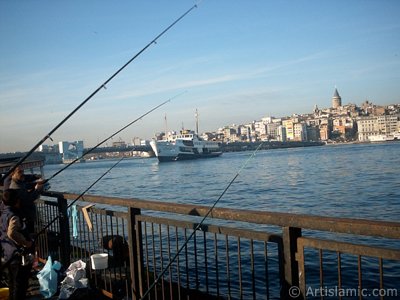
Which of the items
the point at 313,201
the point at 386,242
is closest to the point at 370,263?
the point at 386,242

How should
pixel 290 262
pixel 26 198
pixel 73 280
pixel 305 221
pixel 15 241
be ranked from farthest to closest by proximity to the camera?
pixel 26 198 < pixel 73 280 < pixel 15 241 < pixel 290 262 < pixel 305 221

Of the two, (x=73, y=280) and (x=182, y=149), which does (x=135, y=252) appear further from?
(x=182, y=149)

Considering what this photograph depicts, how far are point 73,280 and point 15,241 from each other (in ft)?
2.68

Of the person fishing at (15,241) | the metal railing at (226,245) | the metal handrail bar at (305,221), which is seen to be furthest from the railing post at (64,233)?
the metal handrail bar at (305,221)

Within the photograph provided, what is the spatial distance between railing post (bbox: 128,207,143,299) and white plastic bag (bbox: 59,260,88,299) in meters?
0.91

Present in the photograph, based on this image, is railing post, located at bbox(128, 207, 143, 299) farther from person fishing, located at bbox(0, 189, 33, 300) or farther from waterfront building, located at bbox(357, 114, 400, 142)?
waterfront building, located at bbox(357, 114, 400, 142)

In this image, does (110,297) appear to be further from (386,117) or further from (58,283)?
(386,117)

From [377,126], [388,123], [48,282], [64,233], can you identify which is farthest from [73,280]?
[377,126]

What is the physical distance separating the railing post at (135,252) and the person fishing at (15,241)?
3.75 ft

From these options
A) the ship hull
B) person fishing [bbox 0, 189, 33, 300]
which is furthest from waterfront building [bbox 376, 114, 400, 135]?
person fishing [bbox 0, 189, 33, 300]

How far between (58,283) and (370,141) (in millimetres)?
173563

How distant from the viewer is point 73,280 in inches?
176

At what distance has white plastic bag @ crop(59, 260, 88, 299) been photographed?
4.29m

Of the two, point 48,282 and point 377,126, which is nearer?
point 48,282
